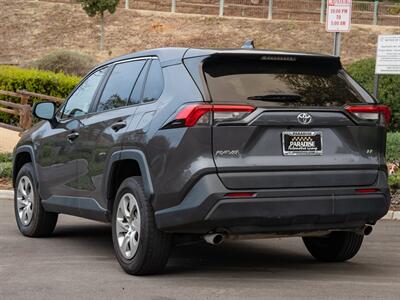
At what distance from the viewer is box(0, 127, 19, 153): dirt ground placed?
18734 millimetres

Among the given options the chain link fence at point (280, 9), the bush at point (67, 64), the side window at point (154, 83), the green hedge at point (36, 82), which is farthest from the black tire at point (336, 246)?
the chain link fence at point (280, 9)

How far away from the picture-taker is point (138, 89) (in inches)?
285

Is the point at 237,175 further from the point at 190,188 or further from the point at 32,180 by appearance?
the point at 32,180

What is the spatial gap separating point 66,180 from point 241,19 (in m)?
41.1

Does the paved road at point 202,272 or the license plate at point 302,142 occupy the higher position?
the license plate at point 302,142

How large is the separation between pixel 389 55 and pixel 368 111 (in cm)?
665

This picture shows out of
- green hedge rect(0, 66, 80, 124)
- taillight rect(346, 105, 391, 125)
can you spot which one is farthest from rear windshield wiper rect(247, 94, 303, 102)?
green hedge rect(0, 66, 80, 124)

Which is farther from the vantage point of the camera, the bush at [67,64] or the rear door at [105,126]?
the bush at [67,64]

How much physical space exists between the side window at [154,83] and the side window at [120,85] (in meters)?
0.27

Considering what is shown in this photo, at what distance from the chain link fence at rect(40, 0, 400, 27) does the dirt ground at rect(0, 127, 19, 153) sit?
94.3 ft

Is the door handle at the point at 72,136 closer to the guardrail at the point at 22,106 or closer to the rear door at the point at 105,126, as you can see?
the rear door at the point at 105,126

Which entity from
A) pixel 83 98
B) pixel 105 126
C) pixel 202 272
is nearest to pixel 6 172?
pixel 83 98

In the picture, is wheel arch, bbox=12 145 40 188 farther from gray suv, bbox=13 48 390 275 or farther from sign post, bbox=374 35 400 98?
sign post, bbox=374 35 400 98

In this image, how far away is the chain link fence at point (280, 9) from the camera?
48344mm
